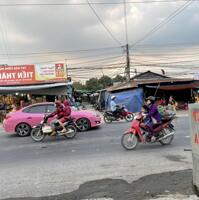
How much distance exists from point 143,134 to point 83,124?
6990mm

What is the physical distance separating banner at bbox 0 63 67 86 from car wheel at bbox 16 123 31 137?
16204 millimetres

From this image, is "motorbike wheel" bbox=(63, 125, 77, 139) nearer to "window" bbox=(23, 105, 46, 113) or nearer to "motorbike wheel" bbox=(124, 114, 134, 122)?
"window" bbox=(23, 105, 46, 113)

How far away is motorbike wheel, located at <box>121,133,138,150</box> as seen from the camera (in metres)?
12.2

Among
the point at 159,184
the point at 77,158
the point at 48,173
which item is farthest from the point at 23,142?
the point at 159,184

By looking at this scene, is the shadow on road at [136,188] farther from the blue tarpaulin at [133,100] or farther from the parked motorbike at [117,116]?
the blue tarpaulin at [133,100]

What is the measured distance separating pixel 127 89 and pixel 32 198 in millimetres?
32410

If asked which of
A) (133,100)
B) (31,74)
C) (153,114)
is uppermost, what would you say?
(31,74)

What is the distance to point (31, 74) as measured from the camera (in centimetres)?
3497

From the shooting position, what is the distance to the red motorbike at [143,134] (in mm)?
12281

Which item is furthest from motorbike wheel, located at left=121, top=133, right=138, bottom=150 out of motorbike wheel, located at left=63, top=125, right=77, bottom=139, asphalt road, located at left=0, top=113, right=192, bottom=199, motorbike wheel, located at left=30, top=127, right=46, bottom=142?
motorbike wheel, located at left=30, top=127, right=46, bottom=142

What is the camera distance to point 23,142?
16.0m

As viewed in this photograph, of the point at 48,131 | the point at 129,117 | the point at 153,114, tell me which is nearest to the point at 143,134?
the point at 153,114

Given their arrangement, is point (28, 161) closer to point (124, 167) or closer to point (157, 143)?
point (124, 167)

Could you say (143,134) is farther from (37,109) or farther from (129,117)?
(129,117)
